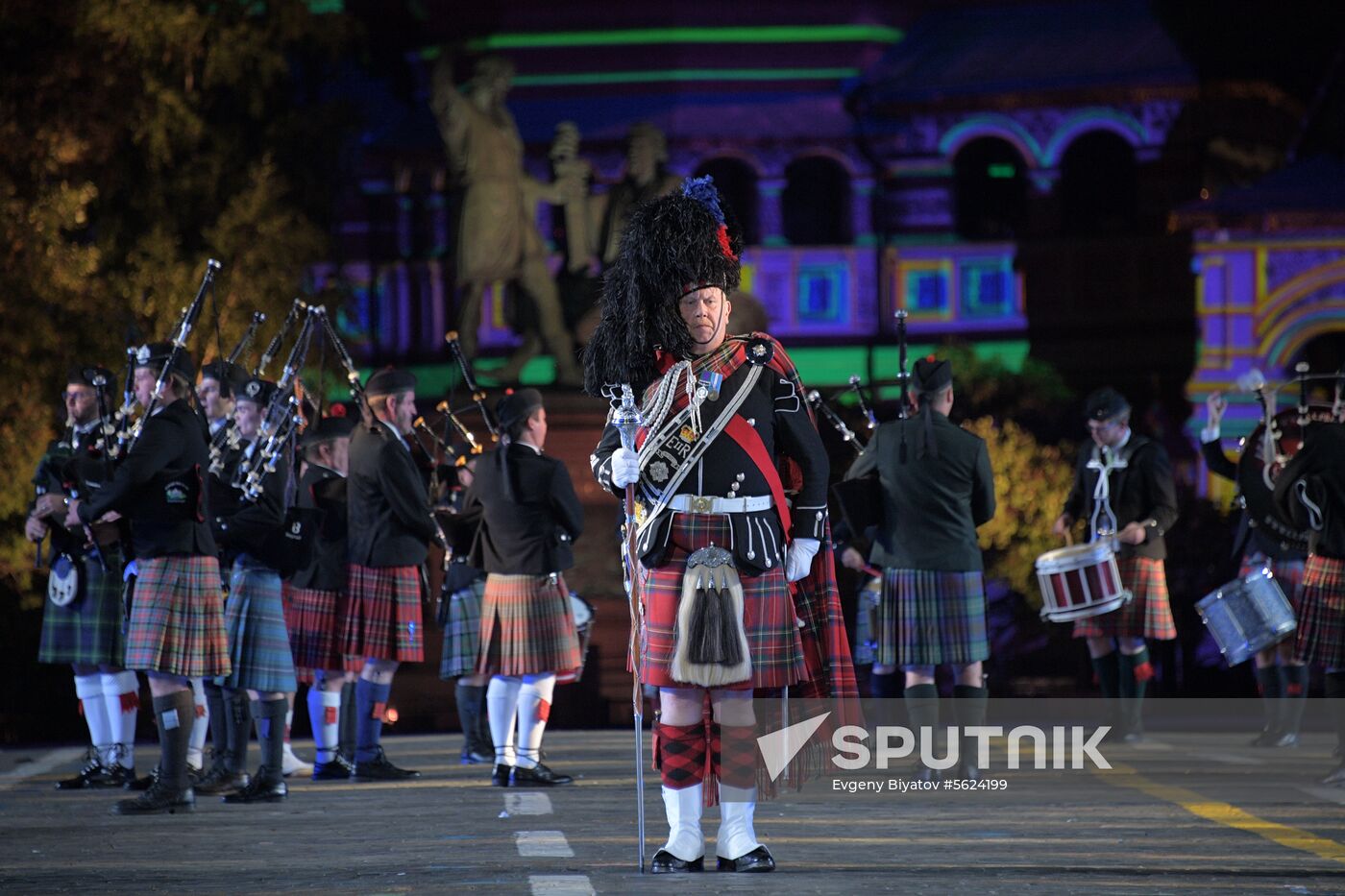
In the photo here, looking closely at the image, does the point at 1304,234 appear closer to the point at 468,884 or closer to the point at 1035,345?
the point at 1035,345

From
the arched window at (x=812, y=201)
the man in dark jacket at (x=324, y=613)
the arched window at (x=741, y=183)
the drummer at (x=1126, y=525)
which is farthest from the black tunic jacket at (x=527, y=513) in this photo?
the arched window at (x=812, y=201)

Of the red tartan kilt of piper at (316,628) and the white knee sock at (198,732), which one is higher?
the red tartan kilt of piper at (316,628)

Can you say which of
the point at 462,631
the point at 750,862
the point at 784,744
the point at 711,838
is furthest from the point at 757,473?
the point at 462,631

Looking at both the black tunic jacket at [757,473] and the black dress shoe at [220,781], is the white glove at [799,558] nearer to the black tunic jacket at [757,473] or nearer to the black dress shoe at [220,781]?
the black tunic jacket at [757,473]

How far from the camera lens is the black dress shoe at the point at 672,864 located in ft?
22.7

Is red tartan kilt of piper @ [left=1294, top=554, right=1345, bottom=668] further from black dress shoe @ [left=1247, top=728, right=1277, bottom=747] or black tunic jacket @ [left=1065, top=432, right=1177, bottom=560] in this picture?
black dress shoe @ [left=1247, top=728, right=1277, bottom=747]

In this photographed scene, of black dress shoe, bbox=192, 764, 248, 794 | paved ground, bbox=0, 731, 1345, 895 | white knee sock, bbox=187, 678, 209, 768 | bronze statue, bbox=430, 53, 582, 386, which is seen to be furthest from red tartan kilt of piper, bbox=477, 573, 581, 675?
bronze statue, bbox=430, 53, 582, 386

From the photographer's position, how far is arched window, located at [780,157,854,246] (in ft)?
83.5

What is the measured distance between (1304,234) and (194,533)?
56.1 feet

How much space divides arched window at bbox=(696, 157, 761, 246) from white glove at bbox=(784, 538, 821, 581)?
18074 millimetres

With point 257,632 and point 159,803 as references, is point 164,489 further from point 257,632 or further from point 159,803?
point 159,803

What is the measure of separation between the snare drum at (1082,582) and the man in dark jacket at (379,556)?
321cm

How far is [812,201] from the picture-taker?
84.0ft

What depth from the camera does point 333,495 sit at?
35.8ft
